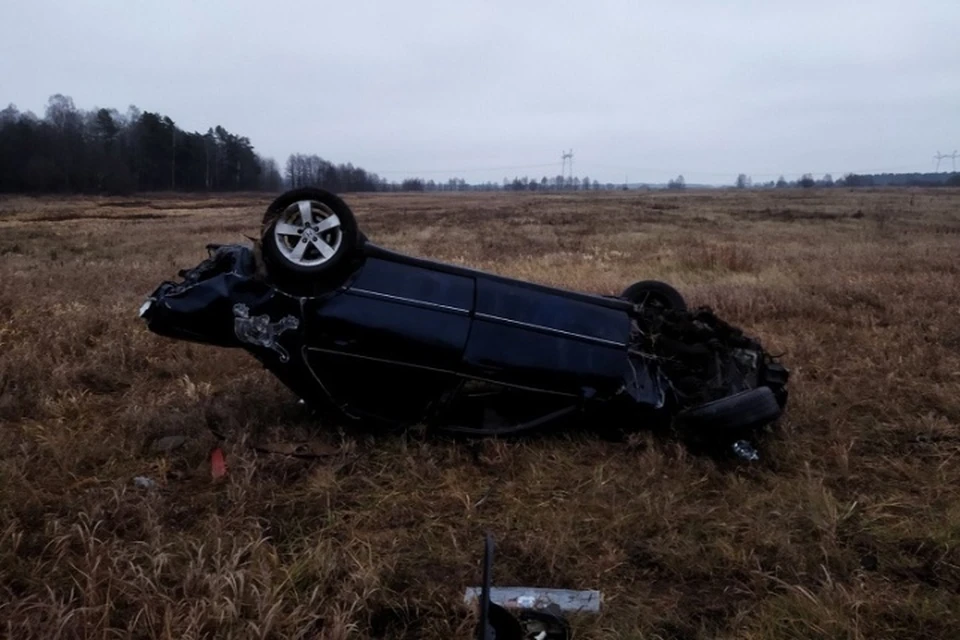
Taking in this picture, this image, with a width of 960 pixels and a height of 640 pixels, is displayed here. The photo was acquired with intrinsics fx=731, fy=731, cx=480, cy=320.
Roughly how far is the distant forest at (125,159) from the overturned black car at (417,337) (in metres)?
45.4

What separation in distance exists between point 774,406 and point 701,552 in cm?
131

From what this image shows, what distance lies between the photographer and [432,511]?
3.82 m

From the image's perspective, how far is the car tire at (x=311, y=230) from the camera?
4176 millimetres

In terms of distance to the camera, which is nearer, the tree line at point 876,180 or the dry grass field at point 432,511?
the dry grass field at point 432,511

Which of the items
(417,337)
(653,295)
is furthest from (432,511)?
(653,295)

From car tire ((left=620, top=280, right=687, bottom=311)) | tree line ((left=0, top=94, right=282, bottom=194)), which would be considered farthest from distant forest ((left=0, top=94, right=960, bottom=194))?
car tire ((left=620, top=280, right=687, bottom=311))

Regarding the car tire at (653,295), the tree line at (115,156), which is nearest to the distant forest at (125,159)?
the tree line at (115,156)

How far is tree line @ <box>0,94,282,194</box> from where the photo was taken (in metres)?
62.6

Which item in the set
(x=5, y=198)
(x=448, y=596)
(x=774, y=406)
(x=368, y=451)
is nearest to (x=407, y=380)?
(x=368, y=451)

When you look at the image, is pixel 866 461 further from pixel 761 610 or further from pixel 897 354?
pixel 897 354

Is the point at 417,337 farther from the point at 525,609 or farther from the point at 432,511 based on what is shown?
the point at 525,609

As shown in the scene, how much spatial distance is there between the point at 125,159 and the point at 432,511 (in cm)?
8171

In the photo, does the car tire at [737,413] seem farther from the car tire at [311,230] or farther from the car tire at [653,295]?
the car tire at [311,230]

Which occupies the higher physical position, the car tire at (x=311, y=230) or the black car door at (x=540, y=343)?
the car tire at (x=311, y=230)
